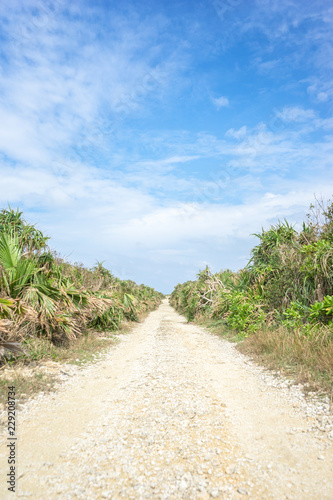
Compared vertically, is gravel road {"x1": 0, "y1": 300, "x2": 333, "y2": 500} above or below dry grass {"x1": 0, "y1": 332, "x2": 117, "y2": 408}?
below

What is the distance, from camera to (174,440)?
3.60 m

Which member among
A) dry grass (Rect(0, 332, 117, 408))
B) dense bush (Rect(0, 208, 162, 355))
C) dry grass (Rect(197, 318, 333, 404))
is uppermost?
dense bush (Rect(0, 208, 162, 355))

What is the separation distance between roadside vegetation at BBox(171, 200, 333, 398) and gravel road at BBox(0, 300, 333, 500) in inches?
30.7

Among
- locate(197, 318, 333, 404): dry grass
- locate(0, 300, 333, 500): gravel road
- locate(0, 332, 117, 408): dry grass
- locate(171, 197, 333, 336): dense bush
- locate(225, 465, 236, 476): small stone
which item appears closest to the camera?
locate(0, 300, 333, 500): gravel road

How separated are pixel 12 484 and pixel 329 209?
36.9ft

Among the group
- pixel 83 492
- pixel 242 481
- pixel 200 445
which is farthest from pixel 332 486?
pixel 83 492

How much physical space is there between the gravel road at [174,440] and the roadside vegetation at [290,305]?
779 mm

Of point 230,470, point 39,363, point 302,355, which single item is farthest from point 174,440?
point 39,363

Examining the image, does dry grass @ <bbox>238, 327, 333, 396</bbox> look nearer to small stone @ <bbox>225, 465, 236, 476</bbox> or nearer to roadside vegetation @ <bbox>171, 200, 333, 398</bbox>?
roadside vegetation @ <bbox>171, 200, 333, 398</bbox>

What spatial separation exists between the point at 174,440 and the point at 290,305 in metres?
7.87

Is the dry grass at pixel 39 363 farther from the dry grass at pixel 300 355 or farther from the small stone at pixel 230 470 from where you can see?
the dry grass at pixel 300 355

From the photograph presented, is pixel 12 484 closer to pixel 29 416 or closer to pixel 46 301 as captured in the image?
pixel 29 416

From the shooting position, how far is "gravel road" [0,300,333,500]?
2797 mm

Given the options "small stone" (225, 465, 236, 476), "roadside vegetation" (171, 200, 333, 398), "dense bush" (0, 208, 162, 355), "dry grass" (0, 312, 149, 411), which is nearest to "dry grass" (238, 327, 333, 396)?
"roadside vegetation" (171, 200, 333, 398)
